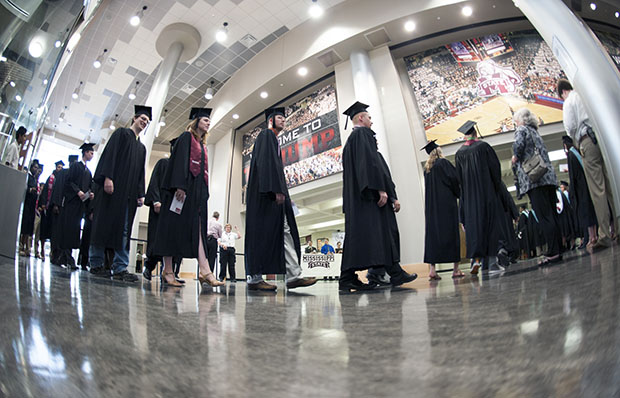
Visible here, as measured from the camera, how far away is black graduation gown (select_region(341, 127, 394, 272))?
2.44 metres

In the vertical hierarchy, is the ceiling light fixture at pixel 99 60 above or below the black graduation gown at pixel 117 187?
above

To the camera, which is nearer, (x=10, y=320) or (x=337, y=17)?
(x=10, y=320)

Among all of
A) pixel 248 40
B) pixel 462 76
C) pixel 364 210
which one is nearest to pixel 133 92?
pixel 248 40

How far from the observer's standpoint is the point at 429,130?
8086 mm

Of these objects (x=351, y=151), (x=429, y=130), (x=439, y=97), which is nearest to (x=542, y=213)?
(x=351, y=151)

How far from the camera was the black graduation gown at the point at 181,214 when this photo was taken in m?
2.77

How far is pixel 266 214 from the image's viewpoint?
2.84m

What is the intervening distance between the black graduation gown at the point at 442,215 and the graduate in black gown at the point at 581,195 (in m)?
1.49

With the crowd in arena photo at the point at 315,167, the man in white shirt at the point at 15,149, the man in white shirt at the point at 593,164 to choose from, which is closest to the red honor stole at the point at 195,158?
the man in white shirt at the point at 15,149

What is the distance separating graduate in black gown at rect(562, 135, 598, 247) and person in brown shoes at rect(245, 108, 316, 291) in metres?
3.56

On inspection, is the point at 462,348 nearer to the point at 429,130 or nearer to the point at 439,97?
the point at 429,130

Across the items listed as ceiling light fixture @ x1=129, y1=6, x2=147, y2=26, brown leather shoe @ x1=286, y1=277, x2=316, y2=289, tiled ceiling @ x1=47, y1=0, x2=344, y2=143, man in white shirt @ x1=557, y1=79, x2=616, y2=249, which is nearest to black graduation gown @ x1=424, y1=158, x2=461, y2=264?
man in white shirt @ x1=557, y1=79, x2=616, y2=249

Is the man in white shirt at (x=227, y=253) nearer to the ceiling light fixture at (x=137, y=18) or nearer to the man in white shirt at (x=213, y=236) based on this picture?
the man in white shirt at (x=213, y=236)

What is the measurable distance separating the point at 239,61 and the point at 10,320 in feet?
38.3
